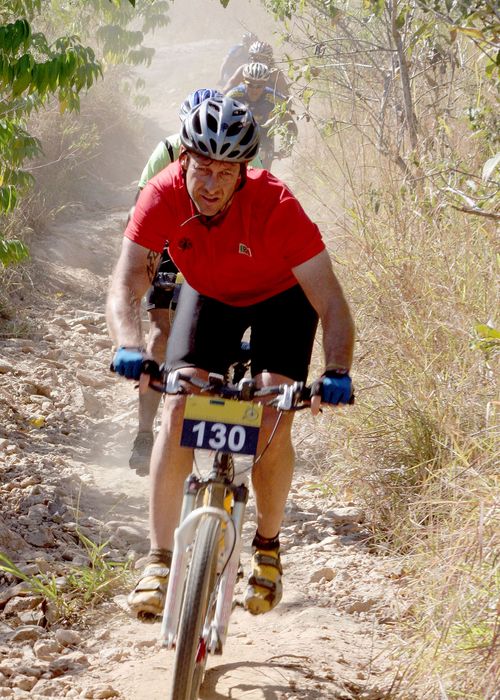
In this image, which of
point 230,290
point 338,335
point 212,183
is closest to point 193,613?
point 338,335

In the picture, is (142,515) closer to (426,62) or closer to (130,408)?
(130,408)

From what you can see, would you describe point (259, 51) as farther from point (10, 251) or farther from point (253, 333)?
point (253, 333)

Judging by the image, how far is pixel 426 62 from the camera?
688cm

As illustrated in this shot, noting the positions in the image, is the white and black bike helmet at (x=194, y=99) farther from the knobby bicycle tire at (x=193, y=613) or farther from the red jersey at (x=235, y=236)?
the knobby bicycle tire at (x=193, y=613)

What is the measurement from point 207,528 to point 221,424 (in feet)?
1.00

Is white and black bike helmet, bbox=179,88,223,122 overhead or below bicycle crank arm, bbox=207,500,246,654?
overhead

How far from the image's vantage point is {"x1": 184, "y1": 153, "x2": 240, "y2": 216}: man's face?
3.34 metres

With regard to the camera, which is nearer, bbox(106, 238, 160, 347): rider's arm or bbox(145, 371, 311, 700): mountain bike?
bbox(145, 371, 311, 700): mountain bike

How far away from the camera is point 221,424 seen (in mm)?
2834

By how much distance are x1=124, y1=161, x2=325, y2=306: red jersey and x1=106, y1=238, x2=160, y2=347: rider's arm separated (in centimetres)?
4

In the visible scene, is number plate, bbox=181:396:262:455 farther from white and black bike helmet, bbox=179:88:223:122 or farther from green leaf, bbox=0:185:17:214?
green leaf, bbox=0:185:17:214

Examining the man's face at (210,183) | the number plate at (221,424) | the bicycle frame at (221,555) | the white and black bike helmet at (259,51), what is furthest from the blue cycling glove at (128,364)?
the white and black bike helmet at (259,51)

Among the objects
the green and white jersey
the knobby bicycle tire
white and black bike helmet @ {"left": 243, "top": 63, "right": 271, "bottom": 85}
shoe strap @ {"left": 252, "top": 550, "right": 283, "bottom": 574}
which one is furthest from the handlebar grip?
white and black bike helmet @ {"left": 243, "top": 63, "right": 271, "bottom": 85}

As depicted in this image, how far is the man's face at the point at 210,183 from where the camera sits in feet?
11.0
